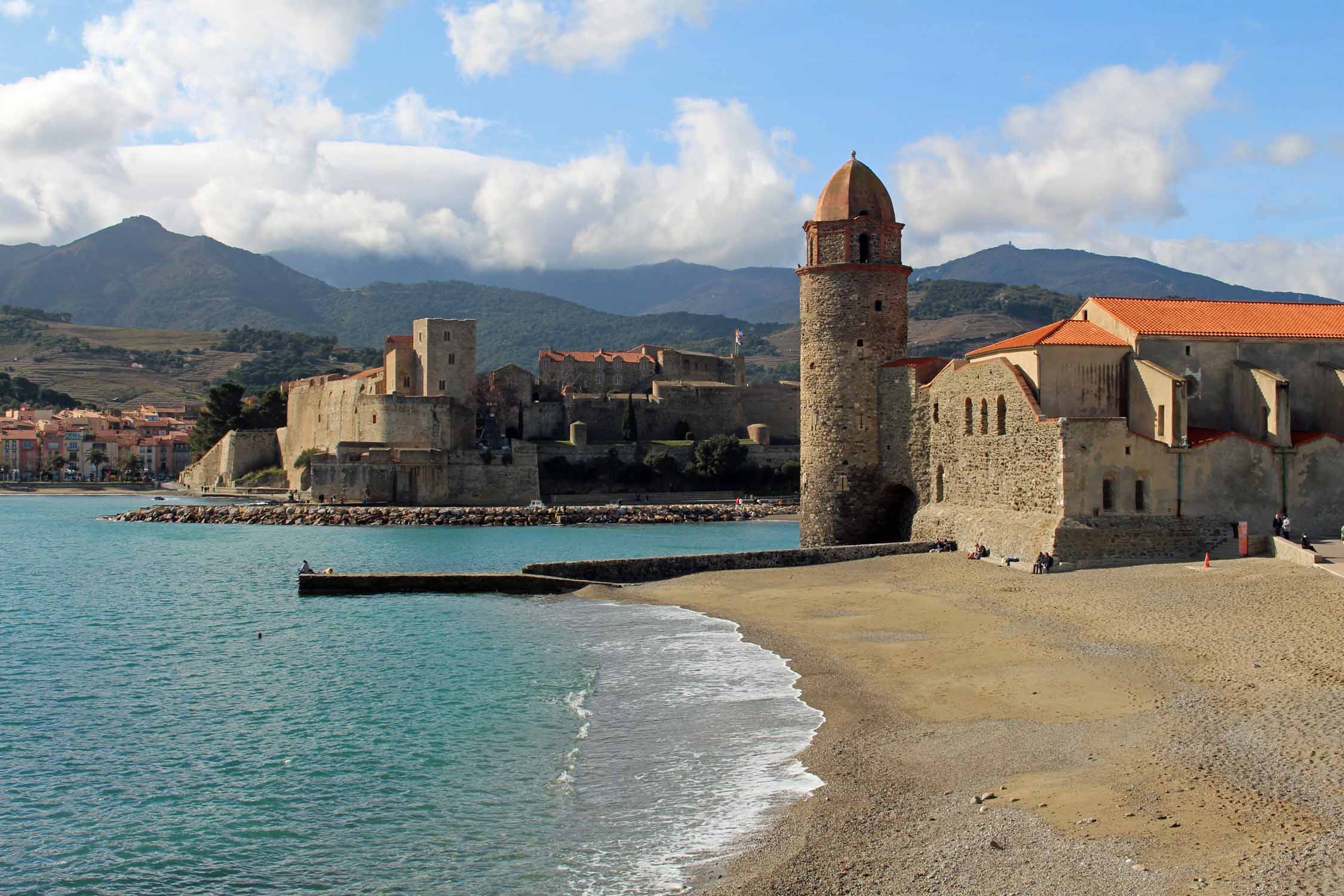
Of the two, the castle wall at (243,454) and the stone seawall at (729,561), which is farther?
the castle wall at (243,454)

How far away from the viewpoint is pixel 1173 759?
9133mm

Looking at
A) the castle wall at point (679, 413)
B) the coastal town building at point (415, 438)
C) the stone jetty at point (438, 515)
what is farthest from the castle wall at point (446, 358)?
the stone jetty at point (438, 515)

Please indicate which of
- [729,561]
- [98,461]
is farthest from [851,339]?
[98,461]

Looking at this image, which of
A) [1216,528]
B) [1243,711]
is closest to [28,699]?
[1243,711]

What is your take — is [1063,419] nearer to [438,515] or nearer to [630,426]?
[438,515]

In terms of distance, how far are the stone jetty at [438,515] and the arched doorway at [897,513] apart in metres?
21.9

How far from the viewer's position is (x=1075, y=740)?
10.0m

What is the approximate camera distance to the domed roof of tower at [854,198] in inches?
983

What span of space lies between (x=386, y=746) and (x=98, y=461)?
74632mm

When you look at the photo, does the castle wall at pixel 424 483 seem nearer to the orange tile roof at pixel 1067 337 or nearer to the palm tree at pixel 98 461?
the orange tile roof at pixel 1067 337

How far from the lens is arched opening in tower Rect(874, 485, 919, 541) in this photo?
2505cm

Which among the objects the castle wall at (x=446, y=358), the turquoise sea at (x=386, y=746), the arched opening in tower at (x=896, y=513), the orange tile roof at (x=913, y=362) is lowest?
the turquoise sea at (x=386, y=746)

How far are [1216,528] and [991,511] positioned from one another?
3.80 m

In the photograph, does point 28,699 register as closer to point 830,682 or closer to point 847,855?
point 830,682
